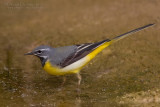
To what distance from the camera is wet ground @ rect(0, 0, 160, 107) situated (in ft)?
22.7

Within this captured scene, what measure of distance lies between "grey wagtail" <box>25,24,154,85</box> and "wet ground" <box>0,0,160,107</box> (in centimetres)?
43

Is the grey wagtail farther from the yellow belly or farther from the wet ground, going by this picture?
the wet ground

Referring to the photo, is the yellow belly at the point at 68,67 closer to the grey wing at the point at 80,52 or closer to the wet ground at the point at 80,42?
the grey wing at the point at 80,52

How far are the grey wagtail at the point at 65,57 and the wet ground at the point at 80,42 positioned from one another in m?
0.43

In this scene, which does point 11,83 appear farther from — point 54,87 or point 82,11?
point 82,11

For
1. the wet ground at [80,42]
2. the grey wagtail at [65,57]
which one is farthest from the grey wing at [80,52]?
the wet ground at [80,42]

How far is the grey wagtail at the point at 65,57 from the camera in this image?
24.0 feet

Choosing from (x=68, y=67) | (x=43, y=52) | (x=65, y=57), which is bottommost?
(x=68, y=67)

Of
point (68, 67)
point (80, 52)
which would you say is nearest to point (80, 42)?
point (80, 52)

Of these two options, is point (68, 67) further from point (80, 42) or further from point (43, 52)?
point (80, 42)

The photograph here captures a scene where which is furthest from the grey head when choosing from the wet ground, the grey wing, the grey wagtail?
the wet ground

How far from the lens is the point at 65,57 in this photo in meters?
7.47

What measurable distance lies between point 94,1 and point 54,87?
5.64m

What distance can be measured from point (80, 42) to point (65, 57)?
6.54 feet
